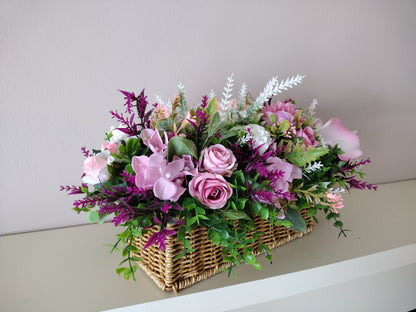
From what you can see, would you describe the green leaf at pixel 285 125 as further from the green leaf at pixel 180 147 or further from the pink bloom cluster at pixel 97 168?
the pink bloom cluster at pixel 97 168

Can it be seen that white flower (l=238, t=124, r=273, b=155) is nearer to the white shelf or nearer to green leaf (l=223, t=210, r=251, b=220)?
green leaf (l=223, t=210, r=251, b=220)

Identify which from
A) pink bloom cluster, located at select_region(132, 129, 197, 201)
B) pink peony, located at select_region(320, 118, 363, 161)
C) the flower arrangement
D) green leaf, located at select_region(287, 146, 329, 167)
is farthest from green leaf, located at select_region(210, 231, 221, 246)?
pink peony, located at select_region(320, 118, 363, 161)

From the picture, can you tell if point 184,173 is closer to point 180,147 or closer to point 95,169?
point 180,147

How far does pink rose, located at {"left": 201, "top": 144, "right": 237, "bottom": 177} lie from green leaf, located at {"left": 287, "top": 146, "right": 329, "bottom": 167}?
13 centimetres

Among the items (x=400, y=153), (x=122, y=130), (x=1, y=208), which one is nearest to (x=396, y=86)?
(x=400, y=153)

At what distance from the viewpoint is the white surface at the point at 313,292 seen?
1.91 ft

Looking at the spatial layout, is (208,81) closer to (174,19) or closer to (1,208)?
(174,19)

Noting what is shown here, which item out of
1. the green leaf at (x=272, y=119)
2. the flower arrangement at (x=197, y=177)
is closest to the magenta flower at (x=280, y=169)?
the flower arrangement at (x=197, y=177)

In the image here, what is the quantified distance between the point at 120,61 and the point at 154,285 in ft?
1.90

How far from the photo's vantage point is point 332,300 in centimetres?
119

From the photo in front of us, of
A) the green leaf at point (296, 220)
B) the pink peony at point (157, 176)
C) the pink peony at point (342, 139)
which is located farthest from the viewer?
the pink peony at point (342, 139)

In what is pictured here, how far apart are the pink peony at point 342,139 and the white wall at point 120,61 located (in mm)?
310

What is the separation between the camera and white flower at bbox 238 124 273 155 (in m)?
0.59

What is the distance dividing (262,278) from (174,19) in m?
0.71
